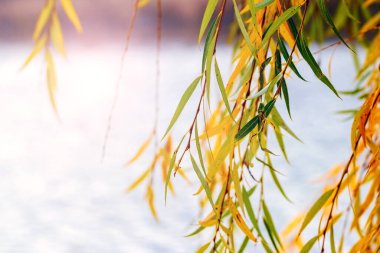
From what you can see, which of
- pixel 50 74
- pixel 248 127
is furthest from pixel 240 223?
pixel 50 74

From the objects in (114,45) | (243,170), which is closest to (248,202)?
(243,170)

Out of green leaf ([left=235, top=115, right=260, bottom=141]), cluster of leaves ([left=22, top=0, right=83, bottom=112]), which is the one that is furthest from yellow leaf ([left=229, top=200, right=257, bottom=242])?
cluster of leaves ([left=22, top=0, right=83, bottom=112])

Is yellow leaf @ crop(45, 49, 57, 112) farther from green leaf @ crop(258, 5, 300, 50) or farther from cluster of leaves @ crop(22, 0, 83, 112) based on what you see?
green leaf @ crop(258, 5, 300, 50)

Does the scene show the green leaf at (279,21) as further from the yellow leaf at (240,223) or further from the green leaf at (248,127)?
the yellow leaf at (240,223)

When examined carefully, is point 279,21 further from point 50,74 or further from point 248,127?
point 50,74

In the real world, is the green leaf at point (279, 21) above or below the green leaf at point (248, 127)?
above

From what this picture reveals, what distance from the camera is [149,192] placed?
1.05 meters

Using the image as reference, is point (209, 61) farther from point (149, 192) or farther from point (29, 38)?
point (29, 38)

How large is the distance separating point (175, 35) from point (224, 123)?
345cm

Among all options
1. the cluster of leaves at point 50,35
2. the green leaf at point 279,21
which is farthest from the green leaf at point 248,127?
the cluster of leaves at point 50,35

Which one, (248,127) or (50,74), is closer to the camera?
(248,127)

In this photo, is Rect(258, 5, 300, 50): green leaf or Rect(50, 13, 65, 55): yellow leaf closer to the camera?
Rect(258, 5, 300, 50): green leaf

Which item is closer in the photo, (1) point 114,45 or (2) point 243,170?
(2) point 243,170

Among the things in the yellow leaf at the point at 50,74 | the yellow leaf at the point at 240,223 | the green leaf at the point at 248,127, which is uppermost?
the yellow leaf at the point at 50,74
